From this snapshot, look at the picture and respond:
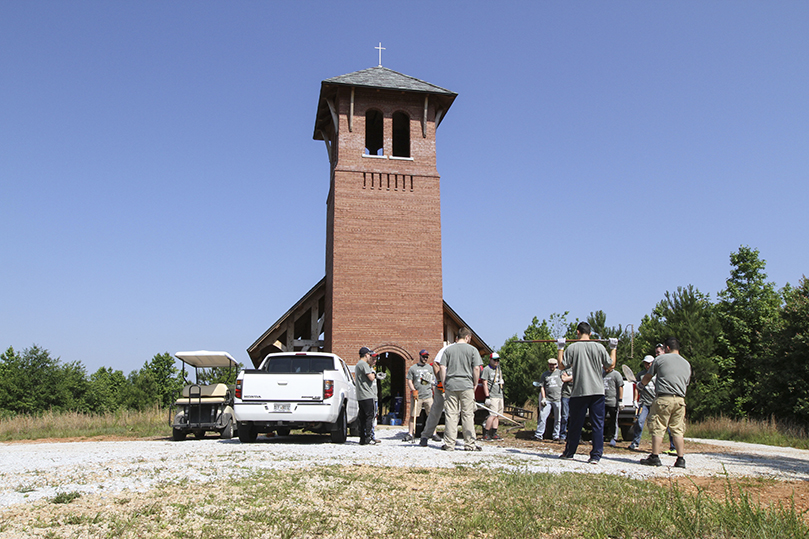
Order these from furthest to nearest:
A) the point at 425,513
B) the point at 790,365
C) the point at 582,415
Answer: the point at 790,365
the point at 582,415
the point at 425,513

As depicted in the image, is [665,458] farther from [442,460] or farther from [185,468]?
[185,468]

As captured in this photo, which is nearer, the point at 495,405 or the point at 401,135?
the point at 495,405

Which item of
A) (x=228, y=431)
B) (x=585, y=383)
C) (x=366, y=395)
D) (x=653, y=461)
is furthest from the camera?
(x=228, y=431)

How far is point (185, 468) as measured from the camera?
6.46m

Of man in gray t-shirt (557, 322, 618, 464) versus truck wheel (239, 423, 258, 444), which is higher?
man in gray t-shirt (557, 322, 618, 464)

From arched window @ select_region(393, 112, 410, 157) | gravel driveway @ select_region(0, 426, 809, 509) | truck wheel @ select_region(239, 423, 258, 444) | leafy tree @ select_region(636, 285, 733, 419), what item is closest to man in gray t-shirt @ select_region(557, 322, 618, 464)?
gravel driveway @ select_region(0, 426, 809, 509)

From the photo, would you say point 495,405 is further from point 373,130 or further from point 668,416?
point 373,130

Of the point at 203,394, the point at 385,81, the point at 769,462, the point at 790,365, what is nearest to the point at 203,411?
the point at 203,394

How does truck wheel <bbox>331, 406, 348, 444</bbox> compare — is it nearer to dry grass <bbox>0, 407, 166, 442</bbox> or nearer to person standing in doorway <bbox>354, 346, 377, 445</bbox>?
person standing in doorway <bbox>354, 346, 377, 445</bbox>

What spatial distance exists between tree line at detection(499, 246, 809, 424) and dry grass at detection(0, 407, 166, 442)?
1461 centimetres

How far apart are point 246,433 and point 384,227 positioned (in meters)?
11.5

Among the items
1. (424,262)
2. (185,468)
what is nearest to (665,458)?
(185,468)

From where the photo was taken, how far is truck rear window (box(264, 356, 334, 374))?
436 inches

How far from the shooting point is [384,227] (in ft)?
69.3
